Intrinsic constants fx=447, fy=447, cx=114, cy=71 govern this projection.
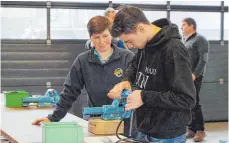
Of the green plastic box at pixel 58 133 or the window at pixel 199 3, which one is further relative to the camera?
the window at pixel 199 3

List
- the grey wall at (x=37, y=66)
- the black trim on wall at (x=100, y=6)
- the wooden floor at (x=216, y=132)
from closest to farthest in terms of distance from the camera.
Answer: the wooden floor at (x=216, y=132) → the grey wall at (x=37, y=66) → the black trim on wall at (x=100, y=6)

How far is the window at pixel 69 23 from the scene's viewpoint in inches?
245

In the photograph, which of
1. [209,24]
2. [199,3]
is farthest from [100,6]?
[209,24]

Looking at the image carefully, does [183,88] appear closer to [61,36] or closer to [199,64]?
[199,64]

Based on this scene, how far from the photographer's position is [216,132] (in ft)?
20.5

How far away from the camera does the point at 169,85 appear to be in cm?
202

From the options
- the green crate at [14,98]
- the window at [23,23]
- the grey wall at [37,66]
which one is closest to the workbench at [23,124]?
the green crate at [14,98]

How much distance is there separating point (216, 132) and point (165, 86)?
443cm

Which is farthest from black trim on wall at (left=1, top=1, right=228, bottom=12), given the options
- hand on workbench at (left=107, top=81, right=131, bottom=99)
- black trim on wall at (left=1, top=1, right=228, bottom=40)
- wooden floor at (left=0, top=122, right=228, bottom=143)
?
hand on workbench at (left=107, top=81, right=131, bottom=99)

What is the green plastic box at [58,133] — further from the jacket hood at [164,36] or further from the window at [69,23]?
the window at [69,23]

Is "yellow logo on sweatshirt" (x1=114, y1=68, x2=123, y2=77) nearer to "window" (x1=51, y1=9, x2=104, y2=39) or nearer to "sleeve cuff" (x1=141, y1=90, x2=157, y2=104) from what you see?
"sleeve cuff" (x1=141, y1=90, x2=157, y2=104)

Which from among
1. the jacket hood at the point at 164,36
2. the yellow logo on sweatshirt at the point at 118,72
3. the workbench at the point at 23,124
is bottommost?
the workbench at the point at 23,124

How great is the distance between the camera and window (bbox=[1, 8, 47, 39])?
5.99m

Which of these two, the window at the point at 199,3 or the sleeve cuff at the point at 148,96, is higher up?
the window at the point at 199,3
